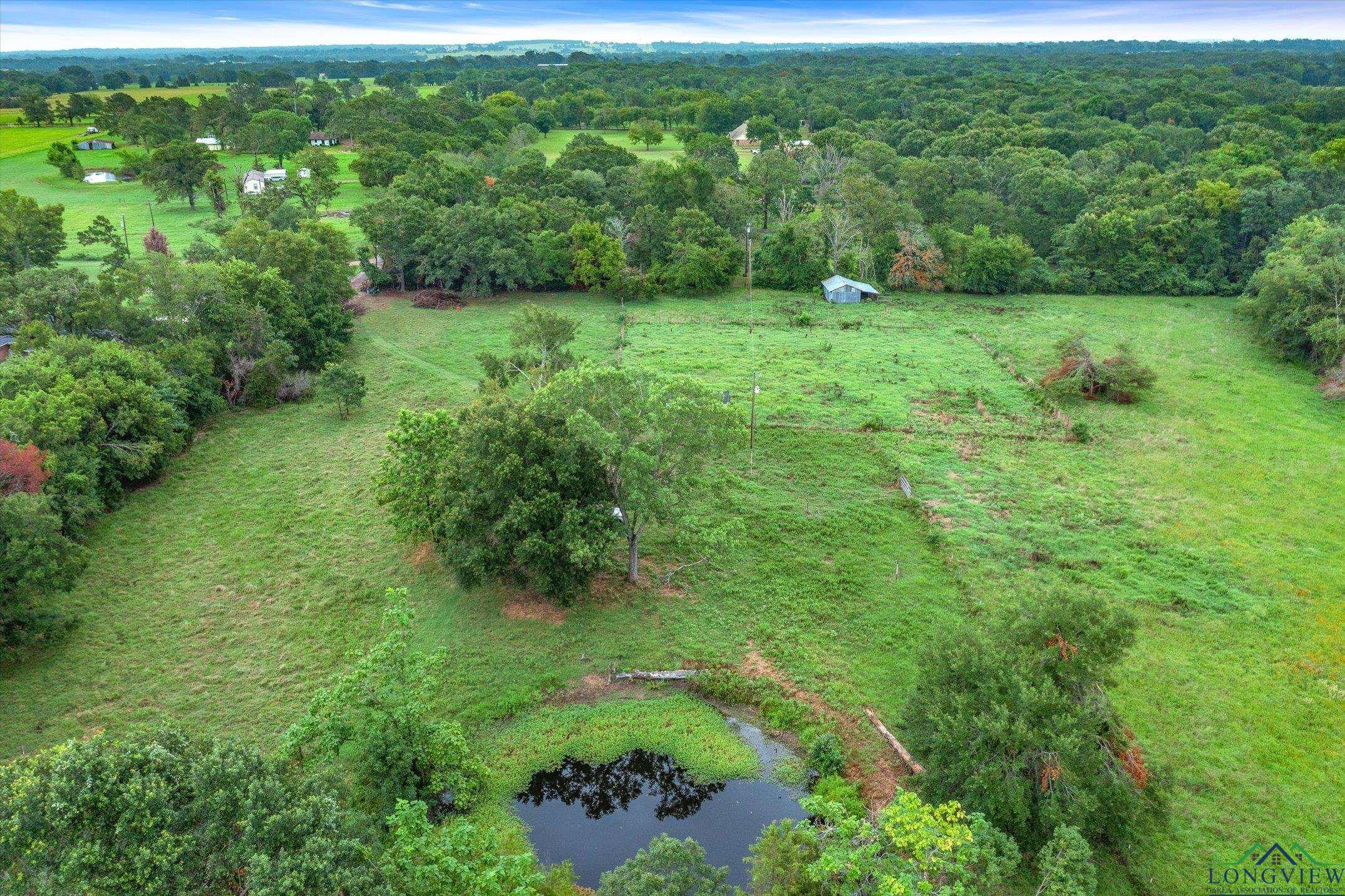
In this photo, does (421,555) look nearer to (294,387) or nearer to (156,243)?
(294,387)

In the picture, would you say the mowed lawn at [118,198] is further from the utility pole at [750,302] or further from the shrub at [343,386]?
the utility pole at [750,302]

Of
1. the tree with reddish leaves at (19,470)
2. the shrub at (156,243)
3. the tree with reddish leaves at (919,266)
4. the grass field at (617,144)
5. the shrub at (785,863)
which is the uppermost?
the grass field at (617,144)

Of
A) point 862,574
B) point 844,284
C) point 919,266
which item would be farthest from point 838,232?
point 862,574

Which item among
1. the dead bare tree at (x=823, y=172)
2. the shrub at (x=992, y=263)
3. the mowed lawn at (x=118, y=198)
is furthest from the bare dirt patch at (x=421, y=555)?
the dead bare tree at (x=823, y=172)

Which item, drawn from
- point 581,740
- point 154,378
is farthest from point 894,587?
point 154,378

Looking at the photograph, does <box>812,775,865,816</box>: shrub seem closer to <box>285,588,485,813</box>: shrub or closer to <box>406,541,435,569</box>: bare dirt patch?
<box>285,588,485,813</box>: shrub
